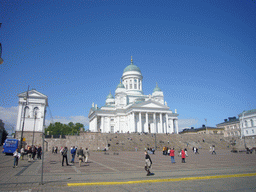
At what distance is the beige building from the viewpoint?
82931 mm

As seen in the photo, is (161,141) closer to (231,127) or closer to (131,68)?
(131,68)

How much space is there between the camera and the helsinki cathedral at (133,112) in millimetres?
69312

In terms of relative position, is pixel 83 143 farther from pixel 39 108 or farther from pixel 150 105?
pixel 150 105

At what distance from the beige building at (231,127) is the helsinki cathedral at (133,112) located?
25.8m

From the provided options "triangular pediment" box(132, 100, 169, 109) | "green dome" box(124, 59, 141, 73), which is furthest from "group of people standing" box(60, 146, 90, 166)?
"green dome" box(124, 59, 141, 73)

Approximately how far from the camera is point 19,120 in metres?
52.6

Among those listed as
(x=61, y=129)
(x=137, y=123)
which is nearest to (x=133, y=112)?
(x=137, y=123)

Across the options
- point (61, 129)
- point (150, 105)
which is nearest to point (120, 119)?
point (150, 105)

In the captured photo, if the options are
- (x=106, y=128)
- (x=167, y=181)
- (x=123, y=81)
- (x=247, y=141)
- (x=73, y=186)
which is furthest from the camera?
(x=123, y=81)

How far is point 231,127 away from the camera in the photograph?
87.1m

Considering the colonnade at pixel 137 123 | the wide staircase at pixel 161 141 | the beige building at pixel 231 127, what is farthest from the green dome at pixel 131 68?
the beige building at pixel 231 127

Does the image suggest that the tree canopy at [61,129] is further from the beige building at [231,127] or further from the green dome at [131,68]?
the beige building at [231,127]

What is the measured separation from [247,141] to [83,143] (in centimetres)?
4655

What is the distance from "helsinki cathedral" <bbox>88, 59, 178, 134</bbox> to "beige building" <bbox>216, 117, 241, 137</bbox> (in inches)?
1017
